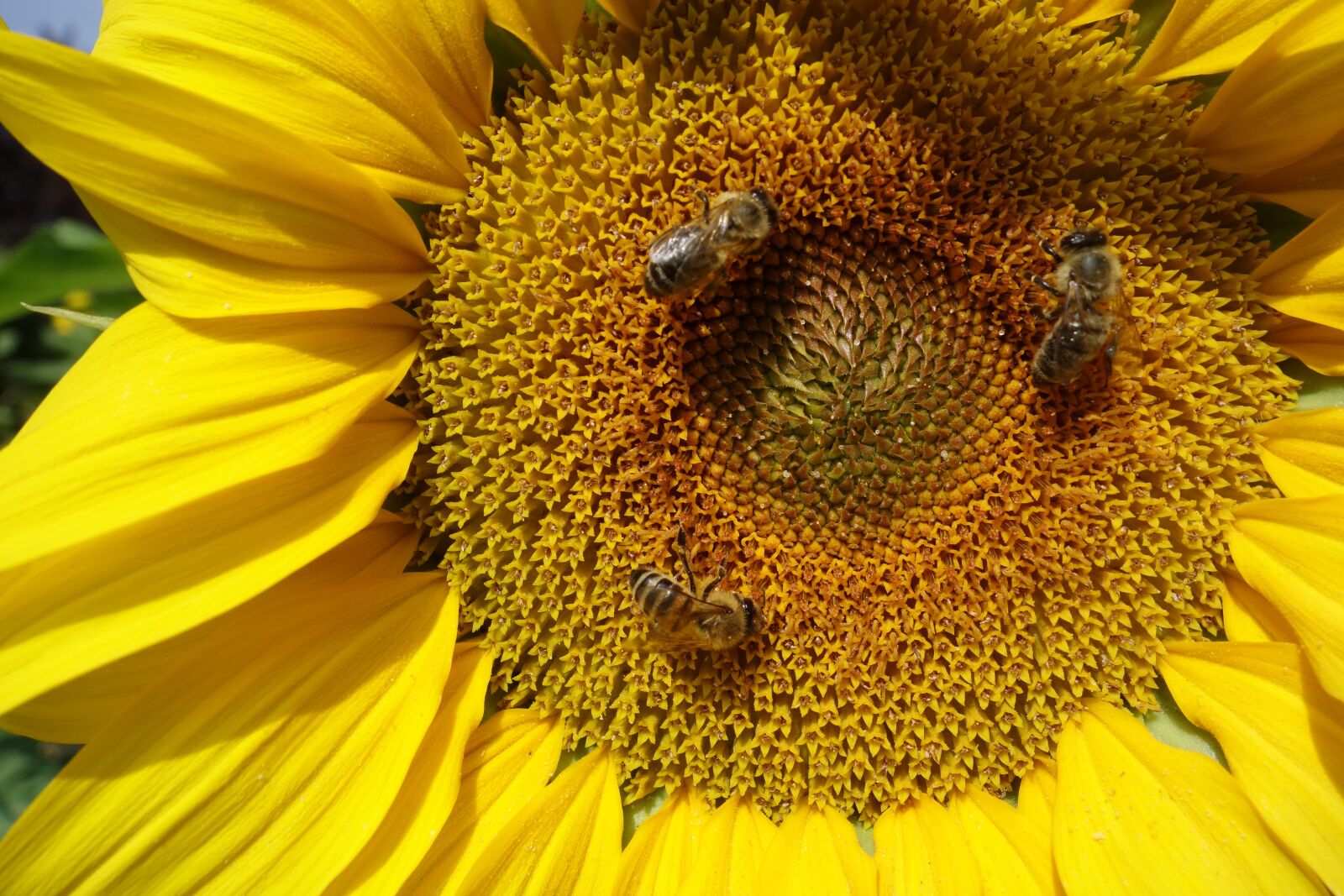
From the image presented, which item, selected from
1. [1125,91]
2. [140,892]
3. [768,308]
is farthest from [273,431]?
[1125,91]

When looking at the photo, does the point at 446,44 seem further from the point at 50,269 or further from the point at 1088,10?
the point at 1088,10

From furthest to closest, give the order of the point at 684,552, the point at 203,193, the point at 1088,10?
the point at 684,552, the point at 1088,10, the point at 203,193

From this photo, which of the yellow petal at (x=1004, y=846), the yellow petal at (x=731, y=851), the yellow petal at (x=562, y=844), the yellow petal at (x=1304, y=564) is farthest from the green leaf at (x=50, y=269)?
the yellow petal at (x=1304, y=564)

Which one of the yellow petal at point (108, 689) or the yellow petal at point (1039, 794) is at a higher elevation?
the yellow petal at point (1039, 794)

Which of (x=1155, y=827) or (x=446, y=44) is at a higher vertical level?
(x=446, y=44)

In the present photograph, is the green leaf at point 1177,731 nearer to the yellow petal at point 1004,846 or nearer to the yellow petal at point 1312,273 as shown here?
the yellow petal at point 1004,846

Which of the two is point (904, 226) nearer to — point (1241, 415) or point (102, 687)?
point (1241, 415)

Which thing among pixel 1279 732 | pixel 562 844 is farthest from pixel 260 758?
pixel 1279 732
